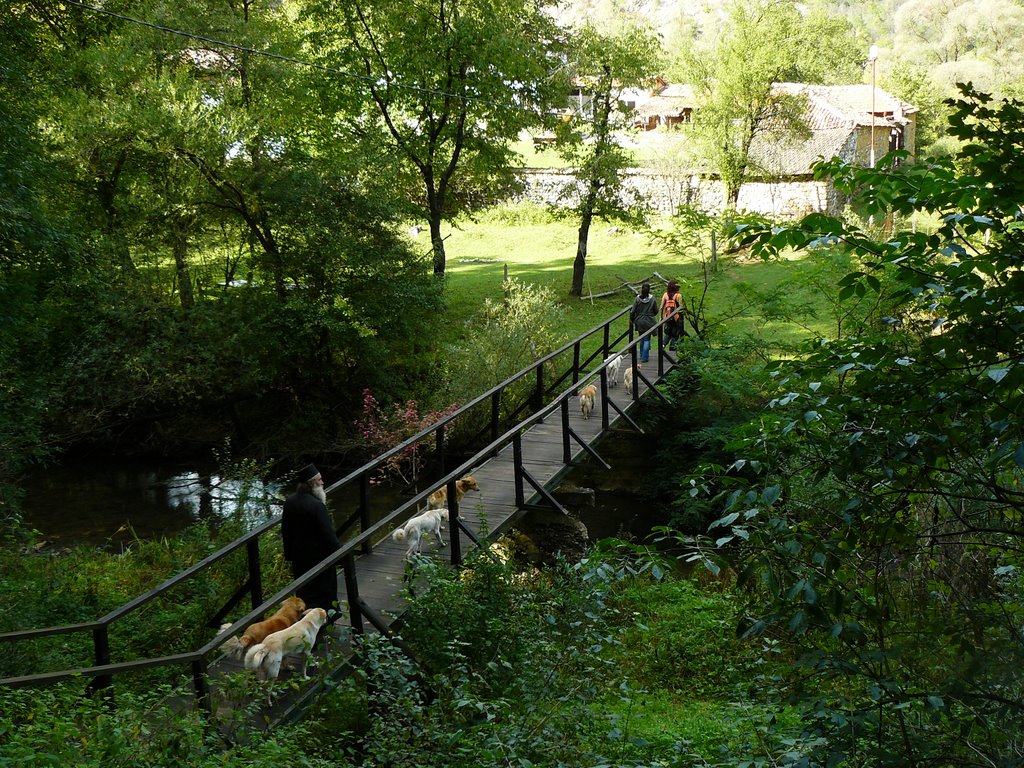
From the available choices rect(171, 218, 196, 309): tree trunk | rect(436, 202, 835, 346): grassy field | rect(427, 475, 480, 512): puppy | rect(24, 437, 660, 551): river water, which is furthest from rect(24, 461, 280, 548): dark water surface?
rect(436, 202, 835, 346): grassy field

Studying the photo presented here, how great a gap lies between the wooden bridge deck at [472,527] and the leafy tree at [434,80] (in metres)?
9.10

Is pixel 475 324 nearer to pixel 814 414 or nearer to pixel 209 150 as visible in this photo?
pixel 209 150

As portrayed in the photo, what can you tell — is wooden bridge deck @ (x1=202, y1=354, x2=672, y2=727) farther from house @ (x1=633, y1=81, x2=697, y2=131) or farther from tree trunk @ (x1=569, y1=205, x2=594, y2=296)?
house @ (x1=633, y1=81, x2=697, y2=131)

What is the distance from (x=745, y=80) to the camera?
93.4ft

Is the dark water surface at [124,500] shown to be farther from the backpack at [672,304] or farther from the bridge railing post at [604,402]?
the backpack at [672,304]

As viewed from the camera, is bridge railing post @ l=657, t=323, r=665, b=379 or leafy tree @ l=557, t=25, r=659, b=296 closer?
bridge railing post @ l=657, t=323, r=665, b=379

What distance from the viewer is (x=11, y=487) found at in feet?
36.8

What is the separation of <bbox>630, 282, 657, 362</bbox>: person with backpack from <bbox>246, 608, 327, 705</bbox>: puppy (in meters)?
10.0

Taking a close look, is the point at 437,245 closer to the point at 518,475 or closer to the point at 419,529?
the point at 518,475

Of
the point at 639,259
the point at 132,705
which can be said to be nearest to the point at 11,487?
the point at 132,705

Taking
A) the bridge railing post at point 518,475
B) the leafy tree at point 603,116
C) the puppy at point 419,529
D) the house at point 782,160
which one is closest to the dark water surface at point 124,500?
the bridge railing post at point 518,475

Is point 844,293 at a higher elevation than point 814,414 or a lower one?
higher

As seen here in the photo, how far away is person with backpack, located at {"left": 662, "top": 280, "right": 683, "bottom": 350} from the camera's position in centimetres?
1514

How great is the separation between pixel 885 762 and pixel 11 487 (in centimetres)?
1130
